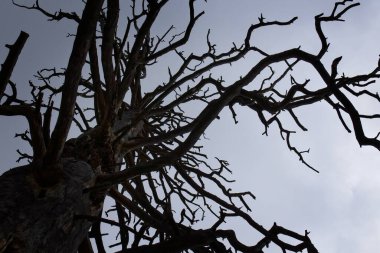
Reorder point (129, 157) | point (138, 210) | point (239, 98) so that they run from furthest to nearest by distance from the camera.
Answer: point (129, 157) < point (239, 98) < point (138, 210)

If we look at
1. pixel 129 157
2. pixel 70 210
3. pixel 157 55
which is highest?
pixel 157 55

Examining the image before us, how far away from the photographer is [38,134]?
1932 millimetres

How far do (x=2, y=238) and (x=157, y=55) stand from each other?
3.35 meters

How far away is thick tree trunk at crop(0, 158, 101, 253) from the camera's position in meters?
1.55

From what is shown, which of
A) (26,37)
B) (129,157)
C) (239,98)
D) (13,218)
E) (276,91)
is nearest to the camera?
(26,37)

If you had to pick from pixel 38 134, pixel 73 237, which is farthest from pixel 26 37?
pixel 73 237

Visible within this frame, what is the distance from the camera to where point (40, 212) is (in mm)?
1707

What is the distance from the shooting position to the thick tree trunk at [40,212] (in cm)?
155

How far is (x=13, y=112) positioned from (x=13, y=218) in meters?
0.59

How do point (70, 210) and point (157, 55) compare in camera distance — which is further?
point (157, 55)

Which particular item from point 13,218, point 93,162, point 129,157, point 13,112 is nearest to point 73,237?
point 13,218

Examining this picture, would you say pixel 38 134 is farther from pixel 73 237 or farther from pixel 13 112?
pixel 73 237

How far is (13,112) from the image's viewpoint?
189cm

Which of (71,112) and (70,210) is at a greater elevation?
(71,112)
